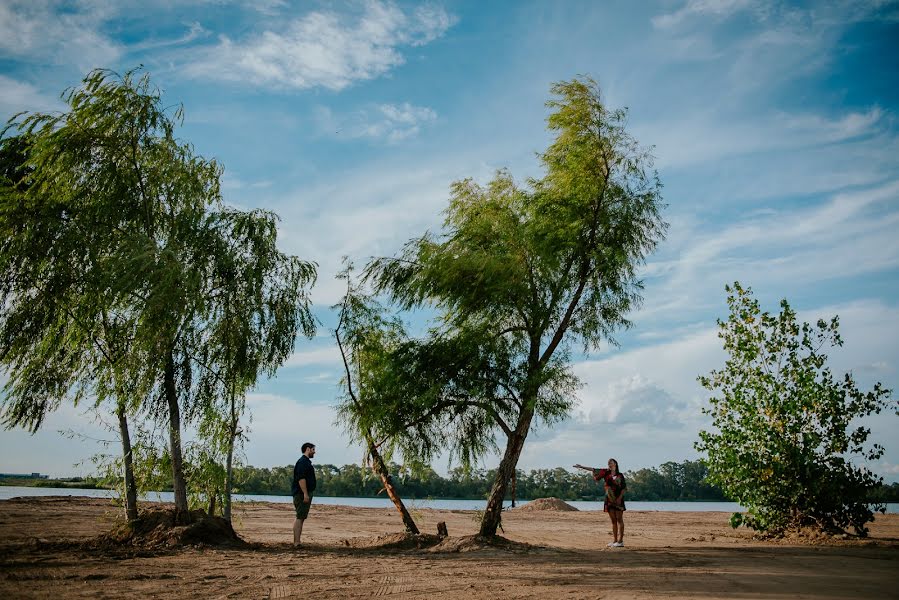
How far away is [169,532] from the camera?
40.9 feet

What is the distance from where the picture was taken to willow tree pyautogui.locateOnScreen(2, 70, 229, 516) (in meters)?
12.4

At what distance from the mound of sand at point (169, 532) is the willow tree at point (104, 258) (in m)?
0.39

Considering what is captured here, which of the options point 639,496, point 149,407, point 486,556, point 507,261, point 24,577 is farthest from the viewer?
point 639,496

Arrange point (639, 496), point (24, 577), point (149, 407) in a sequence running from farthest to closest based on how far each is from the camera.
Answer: point (639, 496) → point (149, 407) → point (24, 577)

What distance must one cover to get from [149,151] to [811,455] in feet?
55.6

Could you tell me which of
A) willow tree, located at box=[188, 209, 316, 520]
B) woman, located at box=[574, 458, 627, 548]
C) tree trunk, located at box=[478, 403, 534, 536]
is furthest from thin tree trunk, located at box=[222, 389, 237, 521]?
woman, located at box=[574, 458, 627, 548]

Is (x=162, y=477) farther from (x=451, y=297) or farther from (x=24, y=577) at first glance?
(x=451, y=297)

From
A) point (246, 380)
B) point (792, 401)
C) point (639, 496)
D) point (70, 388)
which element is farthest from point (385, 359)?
point (639, 496)

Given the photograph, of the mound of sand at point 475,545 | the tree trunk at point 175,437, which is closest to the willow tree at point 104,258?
the tree trunk at point 175,437

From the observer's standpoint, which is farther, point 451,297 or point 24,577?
point 451,297

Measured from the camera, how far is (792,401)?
50.4ft

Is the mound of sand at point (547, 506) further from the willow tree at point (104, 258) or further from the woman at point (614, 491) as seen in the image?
the willow tree at point (104, 258)

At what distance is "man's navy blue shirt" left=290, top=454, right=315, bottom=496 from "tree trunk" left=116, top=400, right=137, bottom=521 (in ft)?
11.0

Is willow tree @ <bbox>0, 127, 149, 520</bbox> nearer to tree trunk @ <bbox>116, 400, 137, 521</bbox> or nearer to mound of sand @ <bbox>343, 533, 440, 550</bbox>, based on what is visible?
tree trunk @ <bbox>116, 400, 137, 521</bbox>
